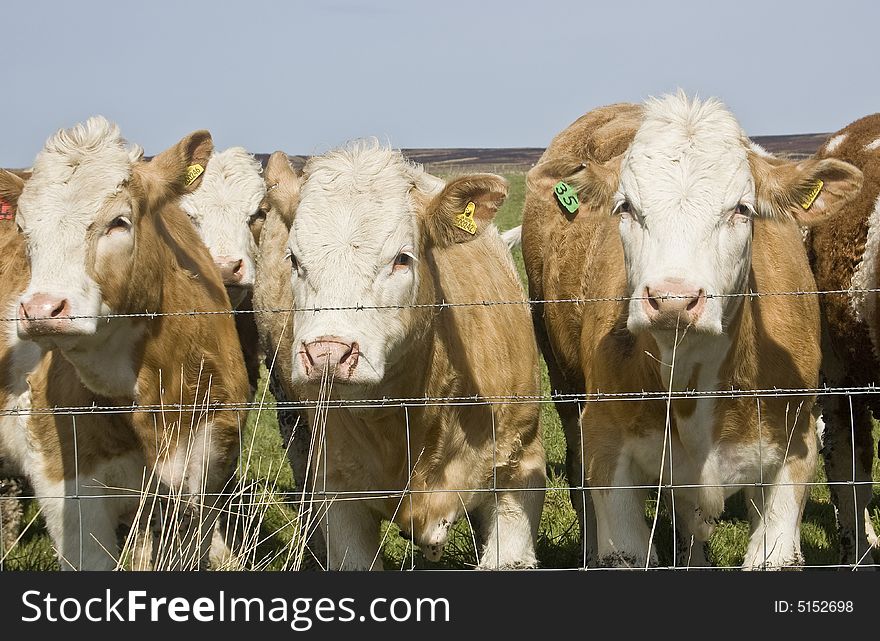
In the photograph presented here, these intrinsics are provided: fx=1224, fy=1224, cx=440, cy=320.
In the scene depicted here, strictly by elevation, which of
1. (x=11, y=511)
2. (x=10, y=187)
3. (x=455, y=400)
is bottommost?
(x=11, y=511)

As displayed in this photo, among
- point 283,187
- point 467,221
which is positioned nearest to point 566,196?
point 467,221

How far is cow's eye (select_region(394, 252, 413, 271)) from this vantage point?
5023 millimetres

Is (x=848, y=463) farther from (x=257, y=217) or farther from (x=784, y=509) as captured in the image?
(x=257, y=217)

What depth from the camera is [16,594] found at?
4191 mm

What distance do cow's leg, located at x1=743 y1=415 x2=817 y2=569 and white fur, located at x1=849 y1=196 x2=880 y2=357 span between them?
4.53 feet

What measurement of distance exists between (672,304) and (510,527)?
163 centimetres

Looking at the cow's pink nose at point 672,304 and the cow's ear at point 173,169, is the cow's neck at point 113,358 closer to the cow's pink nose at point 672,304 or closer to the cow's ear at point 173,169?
the cow's ear at point 173,169

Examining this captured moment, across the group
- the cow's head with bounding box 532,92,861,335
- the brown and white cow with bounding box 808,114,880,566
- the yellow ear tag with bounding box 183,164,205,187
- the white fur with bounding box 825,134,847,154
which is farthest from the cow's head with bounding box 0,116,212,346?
the white fur with bounding box 825,134,847,154

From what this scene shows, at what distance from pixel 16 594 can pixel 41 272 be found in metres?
1.34

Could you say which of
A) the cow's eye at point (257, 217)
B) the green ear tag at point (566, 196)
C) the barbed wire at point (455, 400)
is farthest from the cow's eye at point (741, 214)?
the cow's eye at point (257, 217)

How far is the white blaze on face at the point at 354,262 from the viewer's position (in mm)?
4566

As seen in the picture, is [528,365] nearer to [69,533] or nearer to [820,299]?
[820,299]

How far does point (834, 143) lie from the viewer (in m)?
7.19

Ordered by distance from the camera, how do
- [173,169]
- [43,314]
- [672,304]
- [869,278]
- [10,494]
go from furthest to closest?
[10,494] < [869,278] < [173,169] < [43,314] < [672,304]
